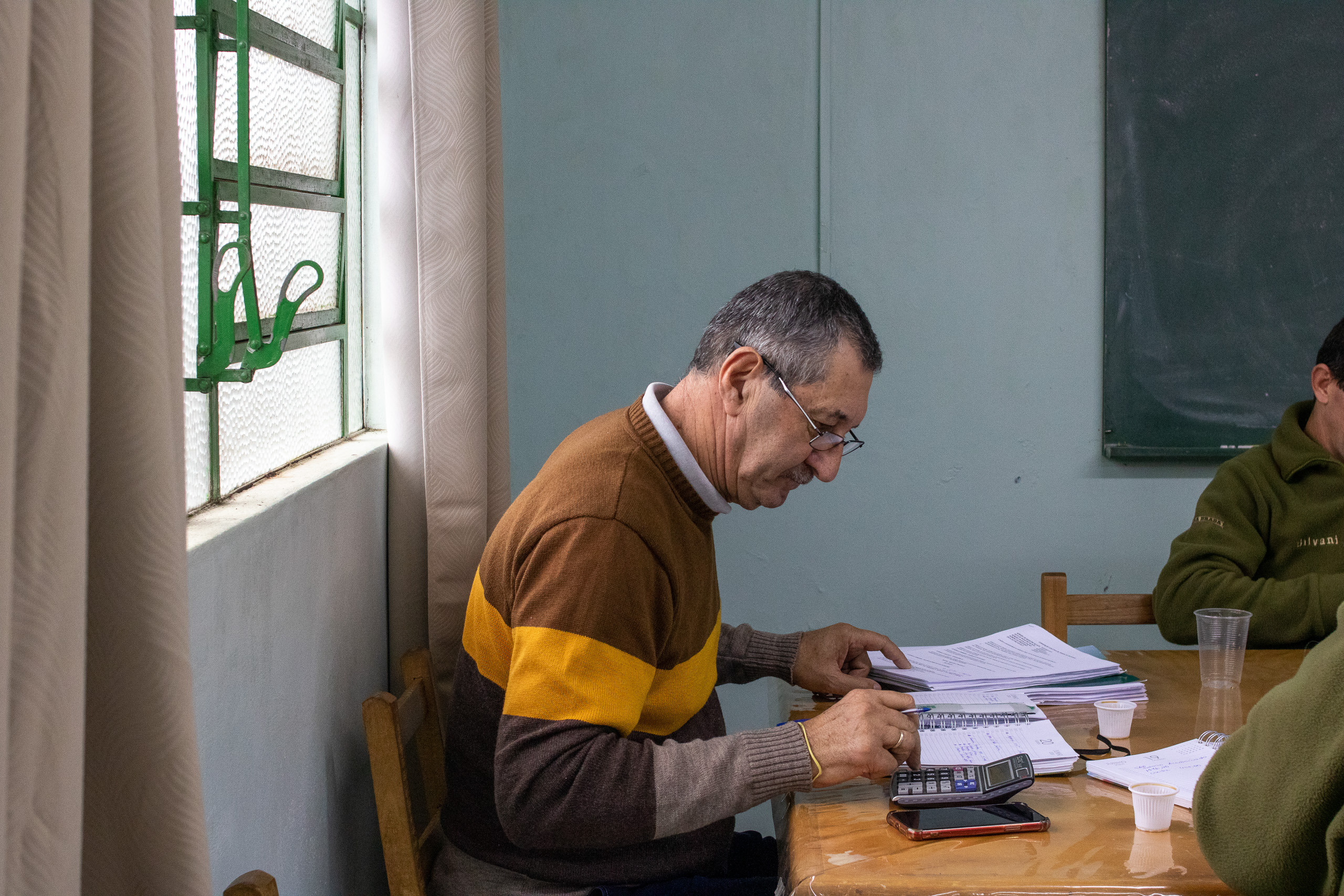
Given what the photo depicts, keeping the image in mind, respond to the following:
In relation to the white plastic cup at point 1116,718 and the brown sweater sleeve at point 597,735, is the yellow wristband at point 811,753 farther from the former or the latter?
the white plastic cup at point 1116,718

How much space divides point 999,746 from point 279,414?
1057 mm

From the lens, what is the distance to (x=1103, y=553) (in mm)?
2729

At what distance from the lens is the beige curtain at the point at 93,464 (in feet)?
1.61

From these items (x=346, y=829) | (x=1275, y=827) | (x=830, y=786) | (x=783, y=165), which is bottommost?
(x=346, y=829)

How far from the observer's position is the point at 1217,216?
264 centimetres

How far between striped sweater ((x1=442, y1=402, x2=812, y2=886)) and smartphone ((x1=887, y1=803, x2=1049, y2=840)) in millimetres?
119

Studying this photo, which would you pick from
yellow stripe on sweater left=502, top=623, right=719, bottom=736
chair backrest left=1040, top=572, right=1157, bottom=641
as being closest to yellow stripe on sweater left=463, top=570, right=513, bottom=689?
yellow stripe on sweater left=502, top=623, right=719, bottom=736

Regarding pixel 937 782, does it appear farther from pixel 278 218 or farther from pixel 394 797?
pixel 278 218

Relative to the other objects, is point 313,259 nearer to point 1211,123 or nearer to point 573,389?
point 573,389

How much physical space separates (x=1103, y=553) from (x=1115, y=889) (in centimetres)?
189

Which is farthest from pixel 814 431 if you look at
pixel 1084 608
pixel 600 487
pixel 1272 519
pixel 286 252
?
pixel 1272 519

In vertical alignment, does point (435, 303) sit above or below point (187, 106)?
below

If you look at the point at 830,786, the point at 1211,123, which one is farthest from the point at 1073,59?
the point at 830,786

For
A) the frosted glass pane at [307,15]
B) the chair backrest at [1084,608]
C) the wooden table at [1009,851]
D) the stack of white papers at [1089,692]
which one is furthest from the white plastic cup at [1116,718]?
the frosted glass pane at [307,15]
